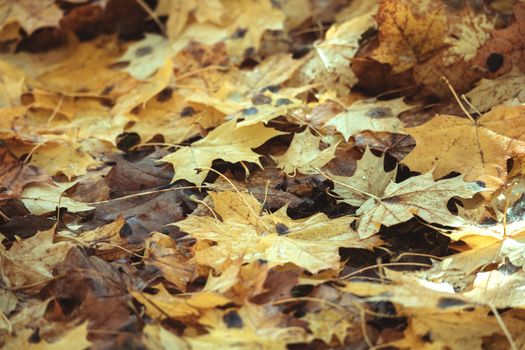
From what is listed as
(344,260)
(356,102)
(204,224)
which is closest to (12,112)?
(204,224)

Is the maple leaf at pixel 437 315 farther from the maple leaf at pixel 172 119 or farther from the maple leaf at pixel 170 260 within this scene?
the maple leaf at pixel 172 119

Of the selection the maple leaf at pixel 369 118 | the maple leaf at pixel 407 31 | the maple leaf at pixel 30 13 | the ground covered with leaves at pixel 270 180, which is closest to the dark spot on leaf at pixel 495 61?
the ground covered with leaves at pixel 270 180

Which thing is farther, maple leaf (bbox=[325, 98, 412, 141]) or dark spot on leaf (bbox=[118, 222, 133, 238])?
maple leaf (bbox=[325, 98, 412, 141])

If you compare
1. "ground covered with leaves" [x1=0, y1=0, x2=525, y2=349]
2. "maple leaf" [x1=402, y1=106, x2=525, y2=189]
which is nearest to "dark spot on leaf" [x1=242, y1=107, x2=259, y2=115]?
"ground covered with leaves" [x1=0, y1=0, x2=525, y2=349]

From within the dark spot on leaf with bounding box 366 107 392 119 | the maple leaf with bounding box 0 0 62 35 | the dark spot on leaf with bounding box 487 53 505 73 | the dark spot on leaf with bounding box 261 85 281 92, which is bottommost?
the dark spot on leaf with bounding box 261 85 281 92

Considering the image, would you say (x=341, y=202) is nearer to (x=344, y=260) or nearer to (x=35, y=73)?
(x=344, y=260)

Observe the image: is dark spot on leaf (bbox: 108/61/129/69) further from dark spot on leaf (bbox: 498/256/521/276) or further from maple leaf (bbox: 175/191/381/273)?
dark spot on leaf (bbox: 498/256/521/276)
